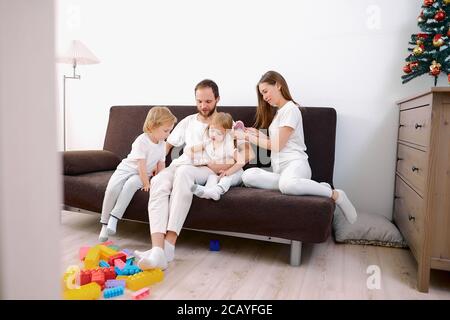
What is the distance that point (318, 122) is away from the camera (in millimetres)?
2434

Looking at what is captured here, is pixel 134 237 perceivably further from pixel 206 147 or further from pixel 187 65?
pixel 187 65

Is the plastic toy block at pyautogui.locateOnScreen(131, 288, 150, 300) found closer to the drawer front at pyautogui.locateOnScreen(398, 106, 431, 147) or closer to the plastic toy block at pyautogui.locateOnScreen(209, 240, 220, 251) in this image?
the plastic toy block at pyautogui.locateOnScreen(209, 240, 220, 251)

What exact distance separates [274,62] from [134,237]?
1564 mm

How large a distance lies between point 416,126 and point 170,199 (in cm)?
128

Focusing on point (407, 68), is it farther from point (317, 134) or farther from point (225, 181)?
point (225, 181)

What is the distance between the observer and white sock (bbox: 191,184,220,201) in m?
1.91

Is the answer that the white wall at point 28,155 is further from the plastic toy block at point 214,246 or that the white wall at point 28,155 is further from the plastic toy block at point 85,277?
the plastic toy block at point 214,246

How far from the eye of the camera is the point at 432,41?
2215 mm

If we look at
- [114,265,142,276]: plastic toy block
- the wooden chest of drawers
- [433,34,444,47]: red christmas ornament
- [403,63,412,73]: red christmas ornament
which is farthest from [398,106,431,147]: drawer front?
[114,265,142,276]: plastic toy block

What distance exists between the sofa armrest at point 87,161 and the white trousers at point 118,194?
37cm

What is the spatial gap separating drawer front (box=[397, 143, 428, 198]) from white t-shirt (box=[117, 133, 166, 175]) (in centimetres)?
139

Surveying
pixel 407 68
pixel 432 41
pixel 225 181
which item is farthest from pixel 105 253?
pixel 432 41

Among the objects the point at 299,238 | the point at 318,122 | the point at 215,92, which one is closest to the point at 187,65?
the point at 215,92

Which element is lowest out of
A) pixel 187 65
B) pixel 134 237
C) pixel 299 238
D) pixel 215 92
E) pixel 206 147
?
pixel 134 237
